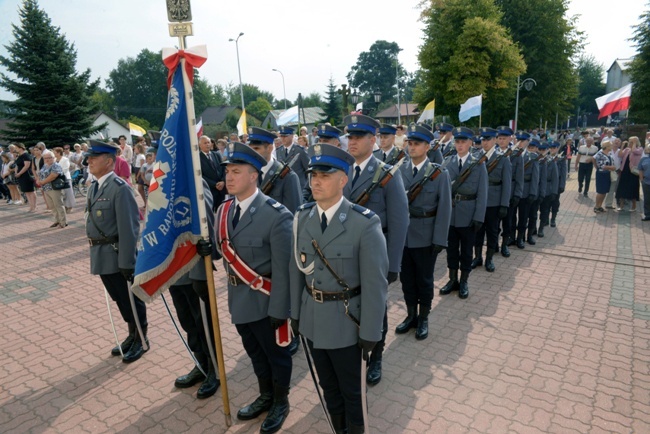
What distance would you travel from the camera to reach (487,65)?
25234mm

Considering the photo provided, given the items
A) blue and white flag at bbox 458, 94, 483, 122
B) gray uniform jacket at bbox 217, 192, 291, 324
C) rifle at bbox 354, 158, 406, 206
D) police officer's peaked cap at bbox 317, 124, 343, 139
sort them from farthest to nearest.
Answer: blue and white flag at bbox 458, 94, 483, 122, police officer's peaked cap at bbox 317, 124, 343, 139, rifle at bbox 354, 158, 406, 206, gray uniform jacket at bbox 217, 192, 291, 324

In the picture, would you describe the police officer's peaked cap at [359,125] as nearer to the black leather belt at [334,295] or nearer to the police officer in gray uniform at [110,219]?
the black leather belt at [334,295]

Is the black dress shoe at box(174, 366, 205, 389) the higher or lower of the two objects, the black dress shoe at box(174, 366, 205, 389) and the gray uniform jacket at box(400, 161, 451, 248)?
the lower

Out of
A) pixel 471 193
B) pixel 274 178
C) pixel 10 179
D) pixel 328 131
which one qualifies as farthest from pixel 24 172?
pixel 471 193

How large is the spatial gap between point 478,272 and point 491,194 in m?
1.36

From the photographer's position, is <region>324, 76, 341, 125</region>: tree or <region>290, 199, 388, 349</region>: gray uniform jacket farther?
<region>324, 76, 341, 125</region>: tree

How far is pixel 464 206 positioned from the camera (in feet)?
19.4

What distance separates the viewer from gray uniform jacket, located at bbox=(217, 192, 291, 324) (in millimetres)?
3127

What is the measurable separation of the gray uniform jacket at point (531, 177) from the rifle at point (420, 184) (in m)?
4.23

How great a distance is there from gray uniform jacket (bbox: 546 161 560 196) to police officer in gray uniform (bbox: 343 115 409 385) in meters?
6.59

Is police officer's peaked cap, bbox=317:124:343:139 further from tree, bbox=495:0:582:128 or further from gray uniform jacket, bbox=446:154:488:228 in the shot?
tree, bbox=495:0:582:128

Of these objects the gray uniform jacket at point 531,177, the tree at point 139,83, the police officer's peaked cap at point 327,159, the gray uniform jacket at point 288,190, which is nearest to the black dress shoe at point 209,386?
the gray uniform jacket at point 288,190

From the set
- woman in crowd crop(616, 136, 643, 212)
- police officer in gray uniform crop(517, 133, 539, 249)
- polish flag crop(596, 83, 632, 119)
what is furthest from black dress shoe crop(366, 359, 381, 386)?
polish flag crop(596, 83, 632, 119)

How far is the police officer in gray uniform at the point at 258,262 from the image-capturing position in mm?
3137
